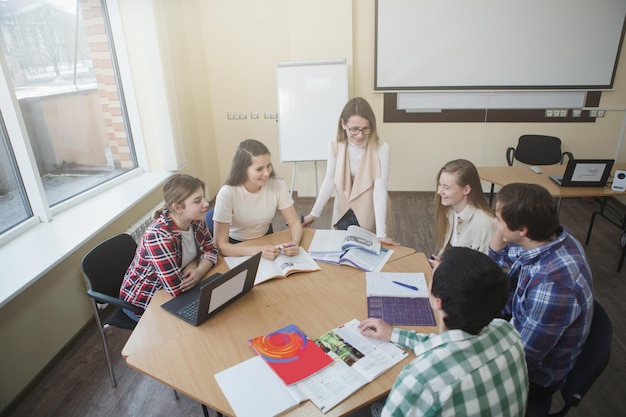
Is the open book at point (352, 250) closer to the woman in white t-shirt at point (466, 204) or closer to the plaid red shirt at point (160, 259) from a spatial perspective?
the woman in white t-shirt at point (466, 204)

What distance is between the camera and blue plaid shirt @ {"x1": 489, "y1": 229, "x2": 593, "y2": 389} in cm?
132

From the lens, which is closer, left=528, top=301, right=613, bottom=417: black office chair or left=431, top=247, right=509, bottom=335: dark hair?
left=431, top=247, right=509, bottom=335: dark hair

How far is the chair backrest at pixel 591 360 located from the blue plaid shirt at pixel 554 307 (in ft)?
0.10

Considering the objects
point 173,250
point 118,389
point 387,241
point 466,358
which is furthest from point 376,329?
point 118,389

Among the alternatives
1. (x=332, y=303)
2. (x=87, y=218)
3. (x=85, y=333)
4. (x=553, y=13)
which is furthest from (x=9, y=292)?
(x=553, y=13)

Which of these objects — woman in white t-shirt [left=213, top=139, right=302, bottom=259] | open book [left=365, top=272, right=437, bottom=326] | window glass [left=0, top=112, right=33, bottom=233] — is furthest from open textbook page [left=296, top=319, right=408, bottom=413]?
window glass [left=0, top=112, right=33, bottom=233]

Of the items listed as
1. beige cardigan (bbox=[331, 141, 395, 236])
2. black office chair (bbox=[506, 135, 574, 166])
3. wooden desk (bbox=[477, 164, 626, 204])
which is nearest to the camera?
beige cardigan (bbox=[331, 141, 395, 236])

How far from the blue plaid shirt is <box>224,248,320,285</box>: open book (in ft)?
3.03

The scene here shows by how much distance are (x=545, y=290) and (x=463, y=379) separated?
1.97 ft

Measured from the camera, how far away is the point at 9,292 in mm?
1950

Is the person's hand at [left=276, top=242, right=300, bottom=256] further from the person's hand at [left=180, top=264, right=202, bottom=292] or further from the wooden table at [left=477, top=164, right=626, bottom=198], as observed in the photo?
the wooden table at [left=477, top=164, right=626, bottom=198]

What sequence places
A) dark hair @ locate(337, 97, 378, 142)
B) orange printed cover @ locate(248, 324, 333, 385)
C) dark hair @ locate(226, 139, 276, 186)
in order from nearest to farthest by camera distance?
orange printed cover @ locate(248, 324, 333, 385) < dark hair @ locate(226, 139, 276, 186) < dark hair @ locate(337, 97, 378, 142)

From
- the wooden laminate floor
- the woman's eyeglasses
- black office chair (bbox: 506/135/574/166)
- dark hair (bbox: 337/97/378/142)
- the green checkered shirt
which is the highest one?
dark hair (bbox: 337/97/378/142)

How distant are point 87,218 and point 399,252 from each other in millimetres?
2276
